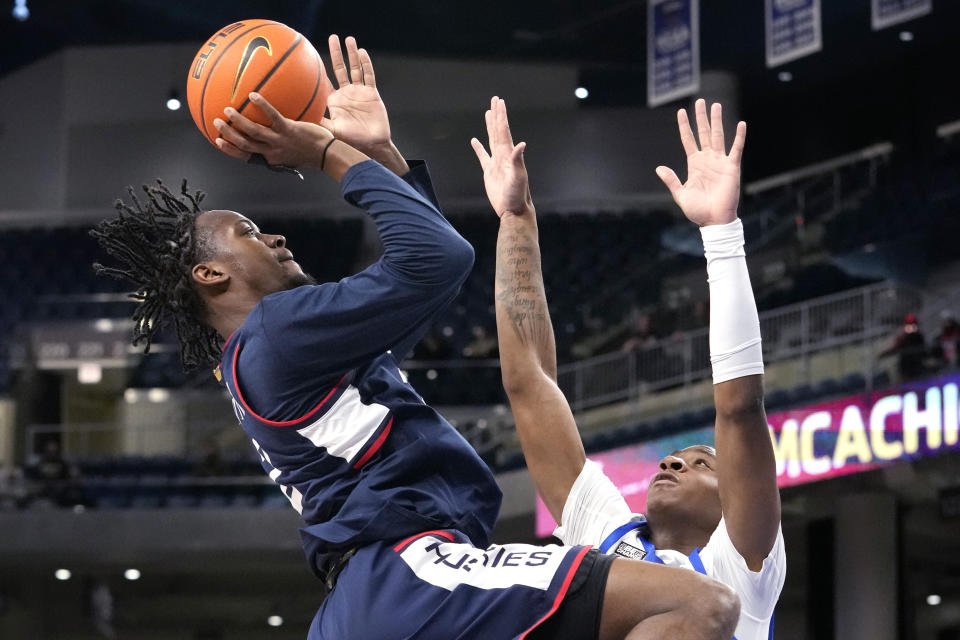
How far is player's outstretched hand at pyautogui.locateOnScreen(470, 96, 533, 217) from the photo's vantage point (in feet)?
10.1

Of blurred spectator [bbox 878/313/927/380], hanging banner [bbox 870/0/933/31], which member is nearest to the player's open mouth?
blurred spectator [bbox 878/313/927/380]

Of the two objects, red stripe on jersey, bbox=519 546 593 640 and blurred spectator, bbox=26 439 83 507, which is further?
blurred spectator, bbox=26 439 83 507

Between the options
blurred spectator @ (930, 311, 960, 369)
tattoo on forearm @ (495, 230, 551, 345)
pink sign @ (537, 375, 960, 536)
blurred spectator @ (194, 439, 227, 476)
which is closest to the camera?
tattoo on forearm @ (495, 230, 551, 345)

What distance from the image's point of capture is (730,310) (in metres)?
2.50

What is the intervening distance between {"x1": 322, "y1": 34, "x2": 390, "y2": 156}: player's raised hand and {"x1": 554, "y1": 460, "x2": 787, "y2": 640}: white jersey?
94 cm

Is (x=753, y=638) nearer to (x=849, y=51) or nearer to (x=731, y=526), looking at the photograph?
(x=731, y=526)

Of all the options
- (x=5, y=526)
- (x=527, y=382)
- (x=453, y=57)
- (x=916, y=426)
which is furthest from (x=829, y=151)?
(x=527, y=382)

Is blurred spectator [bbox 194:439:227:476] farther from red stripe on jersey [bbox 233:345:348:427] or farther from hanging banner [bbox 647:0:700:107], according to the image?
red stripe on jersey [bbox 233:345:348:427]

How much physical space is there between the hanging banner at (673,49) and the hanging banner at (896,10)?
162 centimetres

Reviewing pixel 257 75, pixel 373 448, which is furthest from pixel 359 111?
pixel 373 448

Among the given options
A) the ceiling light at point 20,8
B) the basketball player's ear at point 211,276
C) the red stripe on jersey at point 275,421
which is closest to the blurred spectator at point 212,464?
the ceiling light at point 20,8

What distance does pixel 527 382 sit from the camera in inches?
119

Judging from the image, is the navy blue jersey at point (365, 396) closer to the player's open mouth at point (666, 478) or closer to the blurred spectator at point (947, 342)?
the player's open mouth at point (666, 478)

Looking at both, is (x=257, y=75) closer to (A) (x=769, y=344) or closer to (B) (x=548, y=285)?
(A) (x=769, y=344)
